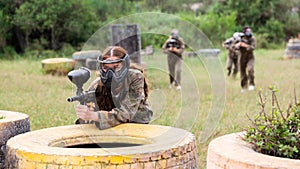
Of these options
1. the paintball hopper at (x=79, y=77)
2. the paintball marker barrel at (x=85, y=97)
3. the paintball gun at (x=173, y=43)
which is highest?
the paintball hopper at (x=79, y=77)

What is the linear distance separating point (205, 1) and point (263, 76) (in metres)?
20.3

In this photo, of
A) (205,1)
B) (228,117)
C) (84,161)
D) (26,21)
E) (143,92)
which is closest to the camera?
(84,161)

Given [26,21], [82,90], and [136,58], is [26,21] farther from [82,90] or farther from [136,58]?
[82,90]

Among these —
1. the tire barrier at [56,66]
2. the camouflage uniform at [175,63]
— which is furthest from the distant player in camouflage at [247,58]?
the tire barrier at [56,66]

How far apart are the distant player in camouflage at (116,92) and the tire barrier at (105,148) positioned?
11cm

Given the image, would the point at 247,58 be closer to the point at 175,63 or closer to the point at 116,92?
the point at 175,63

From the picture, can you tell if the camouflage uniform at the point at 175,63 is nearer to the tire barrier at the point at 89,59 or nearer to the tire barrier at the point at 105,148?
the tire barrier at the point at 89,59

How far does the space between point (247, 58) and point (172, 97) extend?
7.88 feet

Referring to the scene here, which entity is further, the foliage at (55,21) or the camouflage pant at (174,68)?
the foliage at (55,21)

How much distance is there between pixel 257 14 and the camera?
33000 mm

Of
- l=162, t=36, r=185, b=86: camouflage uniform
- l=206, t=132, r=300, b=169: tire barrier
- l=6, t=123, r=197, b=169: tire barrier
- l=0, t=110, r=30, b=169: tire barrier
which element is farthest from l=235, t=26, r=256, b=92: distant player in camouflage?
l=206, t=132, r=300, b=169: tire barrier

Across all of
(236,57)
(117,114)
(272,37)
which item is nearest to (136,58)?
(236,57)

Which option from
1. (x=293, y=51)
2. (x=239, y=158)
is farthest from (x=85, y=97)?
(x=293, y=51)

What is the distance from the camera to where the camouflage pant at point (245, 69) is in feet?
43.3
